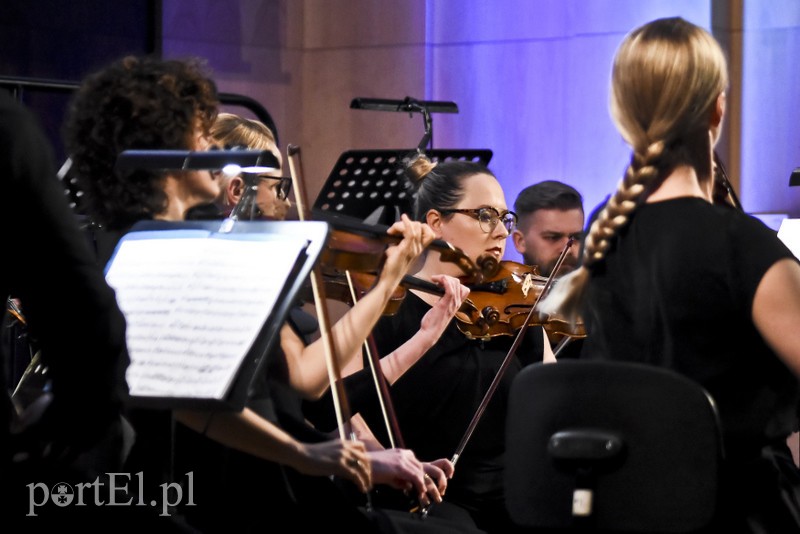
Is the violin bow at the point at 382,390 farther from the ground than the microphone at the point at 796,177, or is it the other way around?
the microphone at the point at 796,177

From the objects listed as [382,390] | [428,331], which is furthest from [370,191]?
[382,390]

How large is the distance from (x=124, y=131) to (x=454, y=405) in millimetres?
1199

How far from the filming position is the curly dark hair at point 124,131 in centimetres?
207

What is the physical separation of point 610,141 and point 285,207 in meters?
2.57

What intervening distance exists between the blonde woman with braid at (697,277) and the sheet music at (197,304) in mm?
502

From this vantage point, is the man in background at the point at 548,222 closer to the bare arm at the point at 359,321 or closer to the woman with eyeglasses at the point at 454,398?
the woman with eyeglasses at the point at 454,398

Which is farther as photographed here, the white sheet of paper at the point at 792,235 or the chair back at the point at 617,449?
the white sheet of paper at the point at 792,235

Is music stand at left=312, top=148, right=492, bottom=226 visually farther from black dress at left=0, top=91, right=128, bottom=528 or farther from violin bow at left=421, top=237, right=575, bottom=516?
black dress at left=0, top=91, right=128, bottom=528

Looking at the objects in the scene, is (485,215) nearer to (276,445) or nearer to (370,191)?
(370,191)

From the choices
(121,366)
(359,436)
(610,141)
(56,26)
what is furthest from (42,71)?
(121,366)

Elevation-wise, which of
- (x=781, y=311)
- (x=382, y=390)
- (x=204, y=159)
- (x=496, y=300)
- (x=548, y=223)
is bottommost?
(x=382, y=390)

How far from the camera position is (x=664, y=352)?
175 cm

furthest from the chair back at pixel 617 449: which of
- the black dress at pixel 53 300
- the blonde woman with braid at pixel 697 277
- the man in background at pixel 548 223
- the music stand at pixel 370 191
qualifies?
the man in background at pixel 548 223

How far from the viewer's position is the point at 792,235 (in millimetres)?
2801
